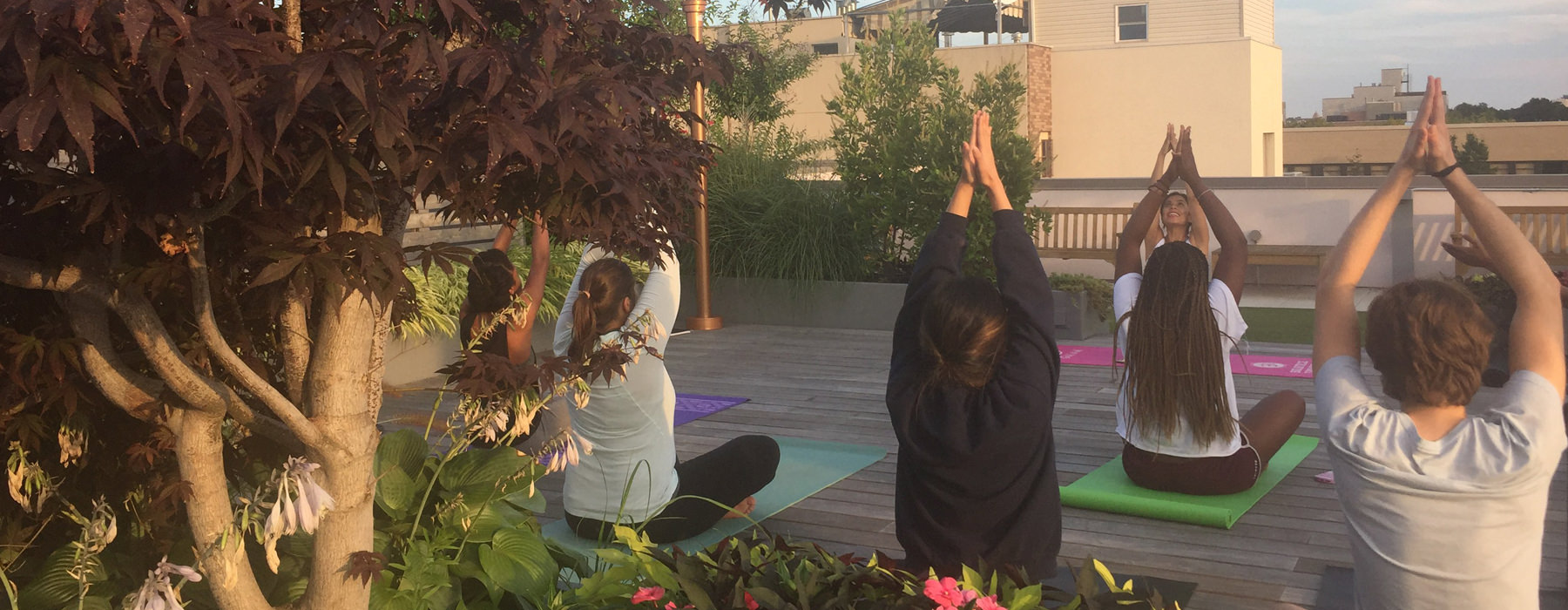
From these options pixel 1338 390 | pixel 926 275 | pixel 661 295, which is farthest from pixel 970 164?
pixel 661 295

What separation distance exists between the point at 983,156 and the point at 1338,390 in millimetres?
1047

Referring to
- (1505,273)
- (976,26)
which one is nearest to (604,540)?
(1505,273)

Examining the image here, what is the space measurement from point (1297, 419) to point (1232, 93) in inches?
958

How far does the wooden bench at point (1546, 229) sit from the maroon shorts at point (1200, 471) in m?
7.12

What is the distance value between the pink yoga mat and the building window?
2305 cm

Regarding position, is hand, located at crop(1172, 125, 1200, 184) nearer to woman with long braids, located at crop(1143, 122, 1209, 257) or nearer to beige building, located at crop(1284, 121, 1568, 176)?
woman with long braids, located at crop(1143, 122, 1209, 257)

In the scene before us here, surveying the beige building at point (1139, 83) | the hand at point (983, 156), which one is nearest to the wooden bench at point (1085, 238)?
the hand at point (983, 156)

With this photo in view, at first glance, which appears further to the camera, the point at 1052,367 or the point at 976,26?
the point at 976,26

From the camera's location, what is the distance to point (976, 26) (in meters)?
34.2

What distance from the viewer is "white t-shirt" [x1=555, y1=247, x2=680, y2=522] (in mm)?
3910

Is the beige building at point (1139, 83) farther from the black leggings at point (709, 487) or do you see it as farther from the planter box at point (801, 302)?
the black leggings at point (709, 487)

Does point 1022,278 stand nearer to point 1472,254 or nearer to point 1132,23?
point 1472,254

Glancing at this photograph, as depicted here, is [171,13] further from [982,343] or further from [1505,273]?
[1505,273]

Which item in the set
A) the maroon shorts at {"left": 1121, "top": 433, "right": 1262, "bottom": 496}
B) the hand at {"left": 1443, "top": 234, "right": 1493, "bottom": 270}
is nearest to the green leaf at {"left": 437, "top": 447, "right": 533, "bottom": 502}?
the hand at {"left": 1443, "top": 234, "right": 1493, "bottom": 270}
